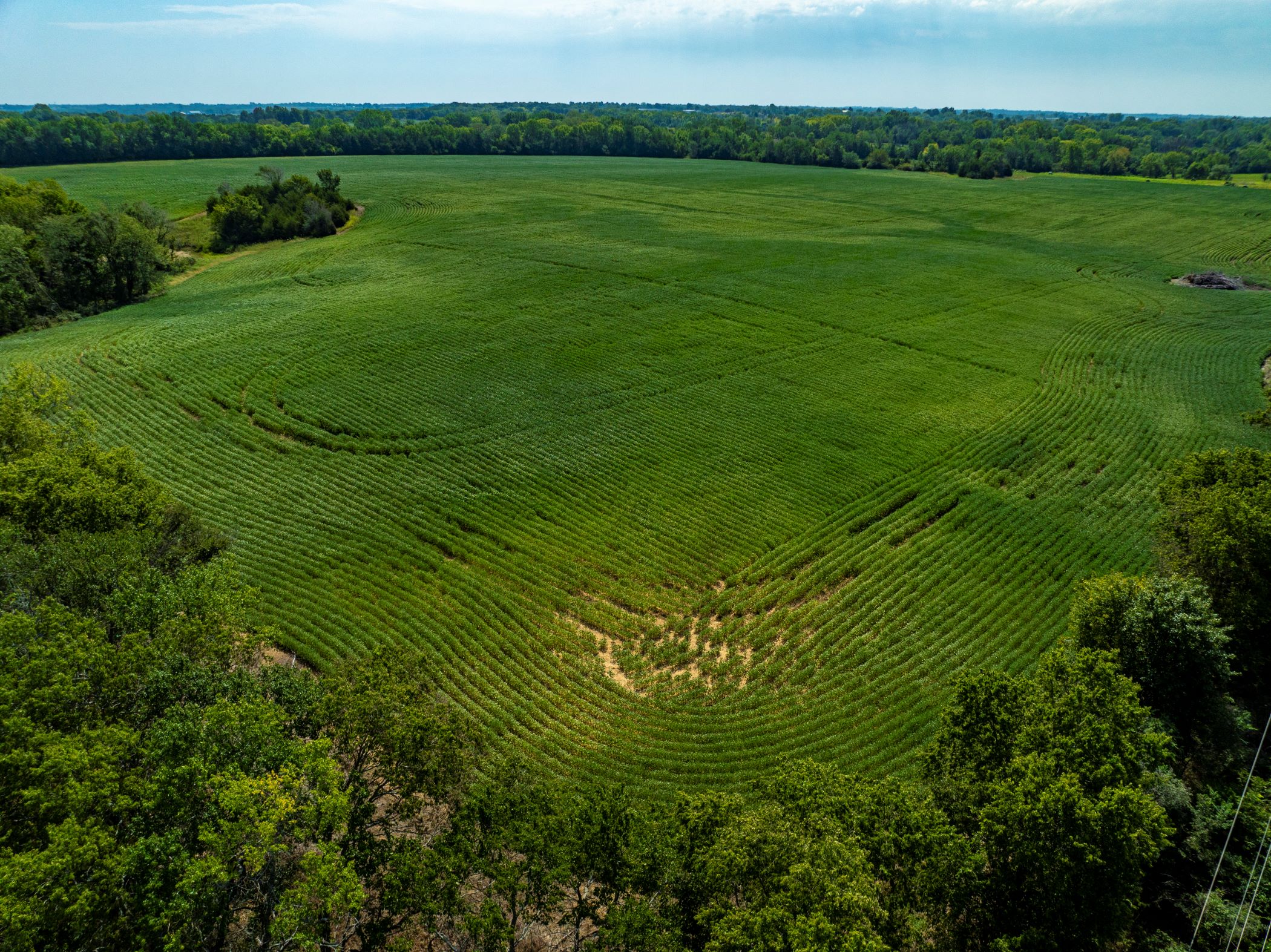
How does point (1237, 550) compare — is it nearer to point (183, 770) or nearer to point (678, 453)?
point (678, 453)

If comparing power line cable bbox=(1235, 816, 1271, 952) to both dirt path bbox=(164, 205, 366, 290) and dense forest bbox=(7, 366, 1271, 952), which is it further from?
dirt path bbox=(164, 205, 366, 290)

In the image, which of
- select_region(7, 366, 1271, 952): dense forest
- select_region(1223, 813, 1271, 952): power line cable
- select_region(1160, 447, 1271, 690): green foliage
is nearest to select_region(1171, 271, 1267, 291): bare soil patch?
select_region(1160, 447, 1271, 690): green foliage

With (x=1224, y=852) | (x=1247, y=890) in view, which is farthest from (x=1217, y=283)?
(x=1224, y=852)

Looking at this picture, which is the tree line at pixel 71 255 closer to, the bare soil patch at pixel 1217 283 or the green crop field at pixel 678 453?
the green crop field at pixel 678 453

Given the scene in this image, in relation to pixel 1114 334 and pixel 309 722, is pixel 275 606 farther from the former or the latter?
pixel 1114 334

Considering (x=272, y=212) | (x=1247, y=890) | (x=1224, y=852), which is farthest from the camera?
(x=272, y=212)

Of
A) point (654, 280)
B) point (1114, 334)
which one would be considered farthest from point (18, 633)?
point (1114, 334)
